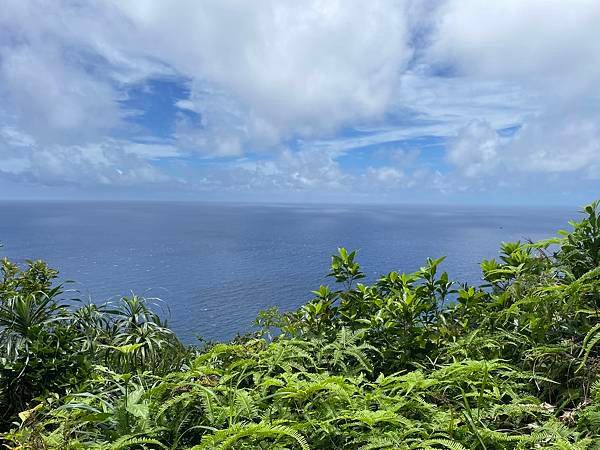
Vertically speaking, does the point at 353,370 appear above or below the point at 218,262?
above

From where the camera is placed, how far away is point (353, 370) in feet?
12.2

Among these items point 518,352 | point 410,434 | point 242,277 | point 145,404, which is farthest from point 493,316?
point 242,277

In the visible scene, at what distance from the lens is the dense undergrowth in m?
2.52

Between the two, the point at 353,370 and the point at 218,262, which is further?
the point at 218,262

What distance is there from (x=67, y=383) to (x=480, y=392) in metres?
4.98

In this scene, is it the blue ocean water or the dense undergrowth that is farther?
the blue ocean water

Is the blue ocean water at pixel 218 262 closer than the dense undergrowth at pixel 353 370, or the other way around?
the dense undergrowth at pixel 353 370

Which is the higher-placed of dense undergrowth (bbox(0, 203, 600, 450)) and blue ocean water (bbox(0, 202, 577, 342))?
dense undergrowth (bbox(0, 203, 600, 450))

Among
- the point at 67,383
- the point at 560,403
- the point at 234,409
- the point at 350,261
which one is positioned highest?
the point at 350,261

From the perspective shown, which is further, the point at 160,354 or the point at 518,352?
the point at 160,354

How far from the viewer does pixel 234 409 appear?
2691 millimetres

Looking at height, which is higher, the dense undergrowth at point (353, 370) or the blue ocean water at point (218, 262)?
the dense undergrowth at point (353, 370)

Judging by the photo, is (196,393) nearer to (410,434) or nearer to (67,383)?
(410,434)

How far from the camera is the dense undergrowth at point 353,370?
2.52 metres
